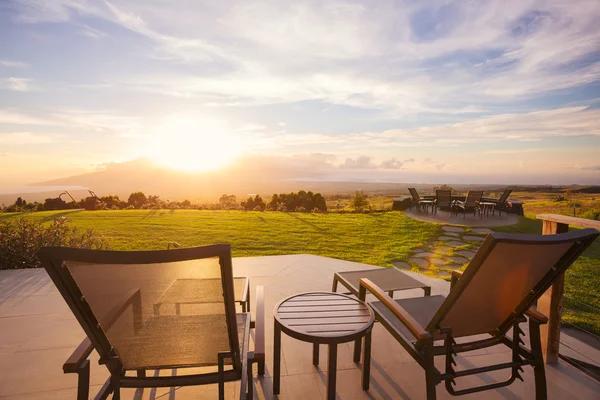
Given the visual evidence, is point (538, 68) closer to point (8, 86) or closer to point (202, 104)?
point (202, 104)

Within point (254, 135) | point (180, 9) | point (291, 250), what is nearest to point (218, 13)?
point (180, 9)

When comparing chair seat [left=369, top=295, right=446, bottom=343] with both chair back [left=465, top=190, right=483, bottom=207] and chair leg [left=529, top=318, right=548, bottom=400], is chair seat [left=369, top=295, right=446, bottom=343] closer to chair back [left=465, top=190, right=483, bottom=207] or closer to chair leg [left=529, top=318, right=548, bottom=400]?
chair leg [left=529, top=318, right=548, bottom=400]

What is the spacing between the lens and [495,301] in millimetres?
1874

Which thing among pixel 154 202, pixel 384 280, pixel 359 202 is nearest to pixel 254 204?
pixel 154 202

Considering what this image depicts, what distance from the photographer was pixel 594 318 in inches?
143

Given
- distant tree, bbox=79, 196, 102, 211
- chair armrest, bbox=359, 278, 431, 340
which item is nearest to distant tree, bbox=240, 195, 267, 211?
distant tree, bbox=79, 196, 102, 211

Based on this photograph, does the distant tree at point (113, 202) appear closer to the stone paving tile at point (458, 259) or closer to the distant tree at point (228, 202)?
the distant tree at point (228, 202)

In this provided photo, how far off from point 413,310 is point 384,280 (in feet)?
2.66

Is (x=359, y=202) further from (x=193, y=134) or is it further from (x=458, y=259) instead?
(x=458, y=259)

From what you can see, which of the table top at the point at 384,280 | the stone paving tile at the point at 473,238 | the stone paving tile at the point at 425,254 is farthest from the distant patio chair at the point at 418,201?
the table top at the point at 384,280

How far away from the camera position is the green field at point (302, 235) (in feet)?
18.8

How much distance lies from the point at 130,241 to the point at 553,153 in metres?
23.1

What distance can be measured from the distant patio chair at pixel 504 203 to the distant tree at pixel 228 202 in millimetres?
11353

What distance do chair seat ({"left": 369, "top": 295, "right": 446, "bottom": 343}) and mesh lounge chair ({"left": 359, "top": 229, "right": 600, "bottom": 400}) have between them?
0.03m
